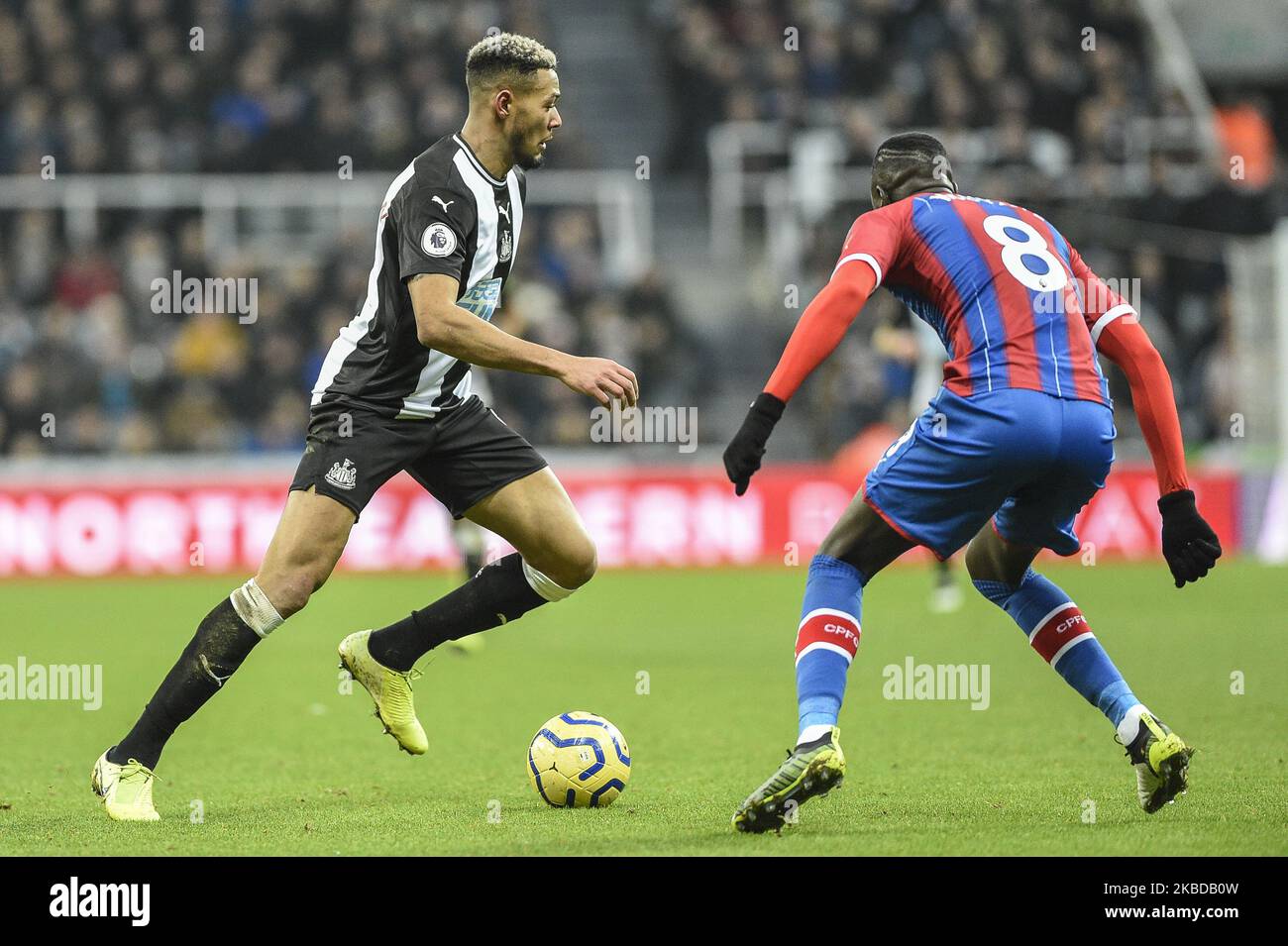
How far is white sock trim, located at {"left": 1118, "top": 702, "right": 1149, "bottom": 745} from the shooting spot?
5543 millimetres

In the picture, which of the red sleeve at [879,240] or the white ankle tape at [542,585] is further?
the white ankle tape at [542,585]

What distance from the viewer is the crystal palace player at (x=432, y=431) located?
563 centimetres

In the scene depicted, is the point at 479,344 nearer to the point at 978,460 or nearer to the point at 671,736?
the point at 978,460

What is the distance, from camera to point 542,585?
637 centimetres

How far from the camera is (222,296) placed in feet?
57.1

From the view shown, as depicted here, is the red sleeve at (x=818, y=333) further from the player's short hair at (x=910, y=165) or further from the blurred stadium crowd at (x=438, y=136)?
the blurred stadium crowd at (x=438, y=136)

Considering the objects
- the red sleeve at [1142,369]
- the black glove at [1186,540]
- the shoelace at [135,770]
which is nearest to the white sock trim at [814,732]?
the black glove at [1186,540]

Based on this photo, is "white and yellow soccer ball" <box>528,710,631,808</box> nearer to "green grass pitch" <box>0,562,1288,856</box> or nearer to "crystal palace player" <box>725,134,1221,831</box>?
"green grass pitch" <box>0,562,1288,856</box>

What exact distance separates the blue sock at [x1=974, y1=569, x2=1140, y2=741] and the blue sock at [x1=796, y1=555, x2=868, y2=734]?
62 cm

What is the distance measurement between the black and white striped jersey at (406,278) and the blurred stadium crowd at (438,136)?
32.1ft

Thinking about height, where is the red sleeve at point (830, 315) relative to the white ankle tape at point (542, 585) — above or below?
above

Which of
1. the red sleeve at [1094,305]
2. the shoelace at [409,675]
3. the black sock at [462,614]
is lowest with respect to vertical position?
the shoelace at [409,675]

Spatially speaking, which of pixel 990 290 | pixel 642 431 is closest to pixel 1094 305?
pixel 990 290

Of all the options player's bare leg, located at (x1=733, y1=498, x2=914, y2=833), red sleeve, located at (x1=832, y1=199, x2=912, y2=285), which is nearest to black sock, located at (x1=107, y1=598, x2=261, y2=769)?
player's bare leg, located at (x1=733, y1=498, x2=914, y2=833)
